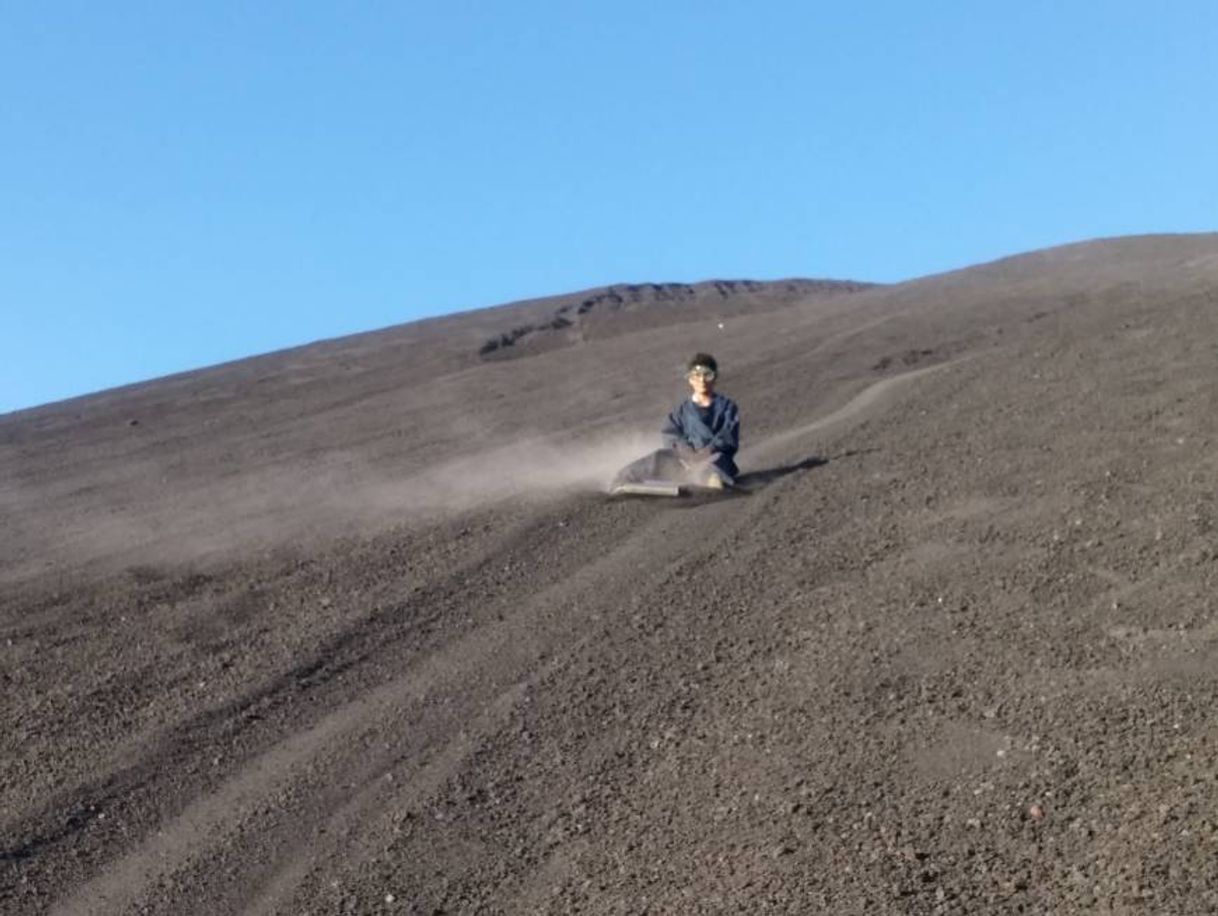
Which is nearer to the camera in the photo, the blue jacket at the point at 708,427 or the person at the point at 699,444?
the person at the point at 699,444

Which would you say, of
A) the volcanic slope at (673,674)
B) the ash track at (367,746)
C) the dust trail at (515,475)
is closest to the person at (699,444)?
the volcanic slope at (673,674)

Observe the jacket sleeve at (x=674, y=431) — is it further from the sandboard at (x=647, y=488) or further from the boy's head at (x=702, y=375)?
the sandboard at (x=647, y=488)

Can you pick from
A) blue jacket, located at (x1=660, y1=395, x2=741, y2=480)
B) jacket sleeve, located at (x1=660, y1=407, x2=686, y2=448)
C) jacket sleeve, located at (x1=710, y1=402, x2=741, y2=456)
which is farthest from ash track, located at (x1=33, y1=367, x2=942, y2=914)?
jacket sleeve, located at (x1=660, y1=407, x2=686, y2=448)

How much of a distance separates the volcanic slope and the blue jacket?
39 cm

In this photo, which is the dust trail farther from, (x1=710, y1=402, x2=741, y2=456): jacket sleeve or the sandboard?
(x1=710, y1=402, x2=741, y2=456): jacket sleeve

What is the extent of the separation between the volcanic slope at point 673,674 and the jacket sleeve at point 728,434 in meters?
0.34

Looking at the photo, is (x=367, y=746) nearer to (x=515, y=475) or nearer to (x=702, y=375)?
(x=702, y=375)

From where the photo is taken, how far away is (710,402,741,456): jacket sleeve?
14000 mm

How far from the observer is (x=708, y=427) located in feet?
47.2

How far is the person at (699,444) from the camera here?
13617 mm

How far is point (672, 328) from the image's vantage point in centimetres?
2997

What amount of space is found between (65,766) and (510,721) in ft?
8.19

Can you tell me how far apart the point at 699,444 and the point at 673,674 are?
5254 millimetres

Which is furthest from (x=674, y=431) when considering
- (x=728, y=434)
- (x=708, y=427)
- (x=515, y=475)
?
(x=515, y=475)
